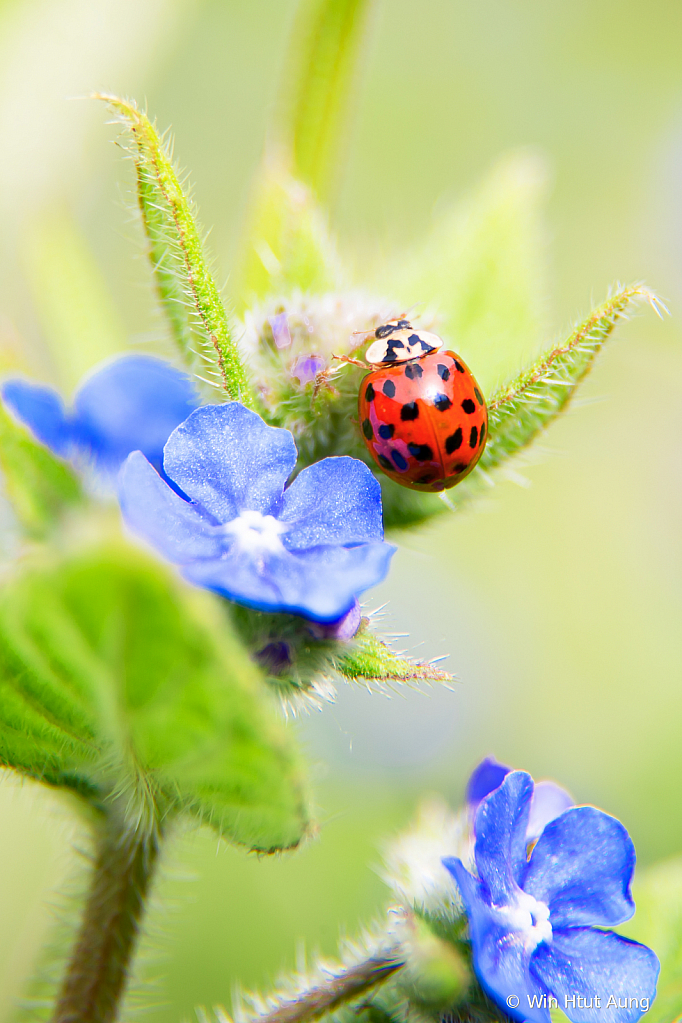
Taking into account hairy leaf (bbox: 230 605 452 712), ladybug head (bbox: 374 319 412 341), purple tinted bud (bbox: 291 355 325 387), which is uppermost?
ladybug head (bbox: 374 319 412 341)

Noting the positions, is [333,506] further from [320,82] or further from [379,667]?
[320,82]

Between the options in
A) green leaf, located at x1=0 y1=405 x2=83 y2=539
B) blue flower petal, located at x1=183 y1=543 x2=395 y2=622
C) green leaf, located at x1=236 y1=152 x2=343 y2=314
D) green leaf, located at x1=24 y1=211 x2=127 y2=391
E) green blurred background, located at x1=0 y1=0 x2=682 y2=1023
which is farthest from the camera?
green blurred background, located at x1=0 y1=0 x2=682 y2=1023

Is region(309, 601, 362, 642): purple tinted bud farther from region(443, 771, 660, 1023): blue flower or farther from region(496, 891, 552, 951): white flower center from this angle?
region(496, 891, 552, 951): white flower center

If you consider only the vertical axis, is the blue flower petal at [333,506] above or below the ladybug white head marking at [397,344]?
below

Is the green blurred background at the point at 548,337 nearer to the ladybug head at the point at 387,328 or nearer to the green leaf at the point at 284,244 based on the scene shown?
the green leaf at the point at 284,244

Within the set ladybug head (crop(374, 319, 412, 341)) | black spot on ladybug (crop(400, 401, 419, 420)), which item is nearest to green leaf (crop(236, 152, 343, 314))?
ladybug head (crop(374, 319, 412, 341))

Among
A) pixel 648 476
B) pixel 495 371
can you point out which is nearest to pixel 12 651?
pixel 495 371

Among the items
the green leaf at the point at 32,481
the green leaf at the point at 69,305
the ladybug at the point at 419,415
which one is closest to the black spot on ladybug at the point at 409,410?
the ladybug at the point at 419,415
